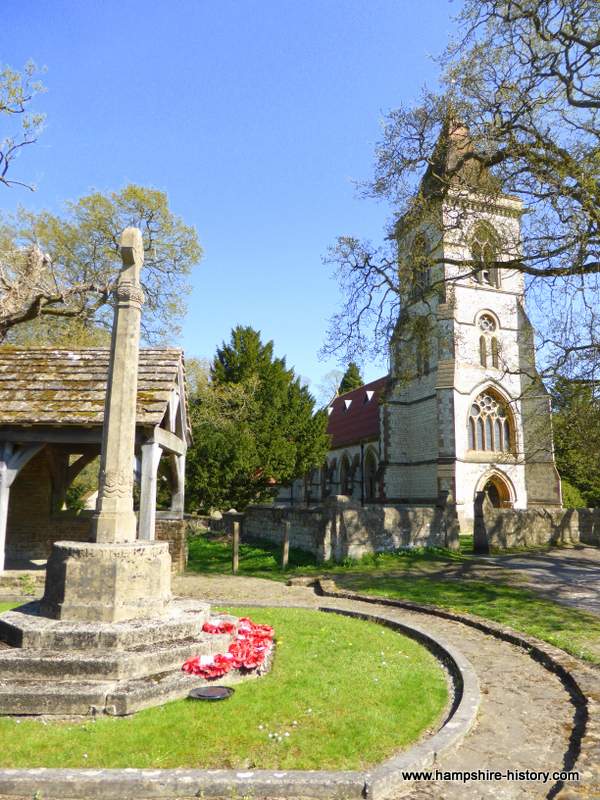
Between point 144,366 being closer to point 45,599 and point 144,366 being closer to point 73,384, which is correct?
point 73,384

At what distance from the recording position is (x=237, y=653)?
17.7 feet

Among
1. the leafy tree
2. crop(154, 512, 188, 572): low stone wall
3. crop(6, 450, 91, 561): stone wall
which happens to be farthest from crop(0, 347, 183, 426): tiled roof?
the leafy tree

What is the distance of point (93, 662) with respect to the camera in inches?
186

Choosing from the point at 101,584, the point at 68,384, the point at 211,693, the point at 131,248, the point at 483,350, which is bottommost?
the point at 211,693

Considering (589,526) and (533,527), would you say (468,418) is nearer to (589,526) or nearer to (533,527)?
(589,526)

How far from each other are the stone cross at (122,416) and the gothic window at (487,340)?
2455cm

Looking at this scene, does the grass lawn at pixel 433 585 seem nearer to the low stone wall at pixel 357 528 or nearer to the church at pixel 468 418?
the low stone wall at pixel 357 528

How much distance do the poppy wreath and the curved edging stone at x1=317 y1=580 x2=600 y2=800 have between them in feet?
9.29

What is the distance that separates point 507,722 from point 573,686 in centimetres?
127

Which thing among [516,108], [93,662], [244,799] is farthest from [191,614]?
[516,108]

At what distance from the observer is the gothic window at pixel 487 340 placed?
2831 centimetres

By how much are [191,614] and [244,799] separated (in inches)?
112

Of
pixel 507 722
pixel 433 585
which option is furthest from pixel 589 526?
pixel 507 722

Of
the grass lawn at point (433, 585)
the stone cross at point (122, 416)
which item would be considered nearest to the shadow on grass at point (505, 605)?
the grass lawn at point (433, 585)
